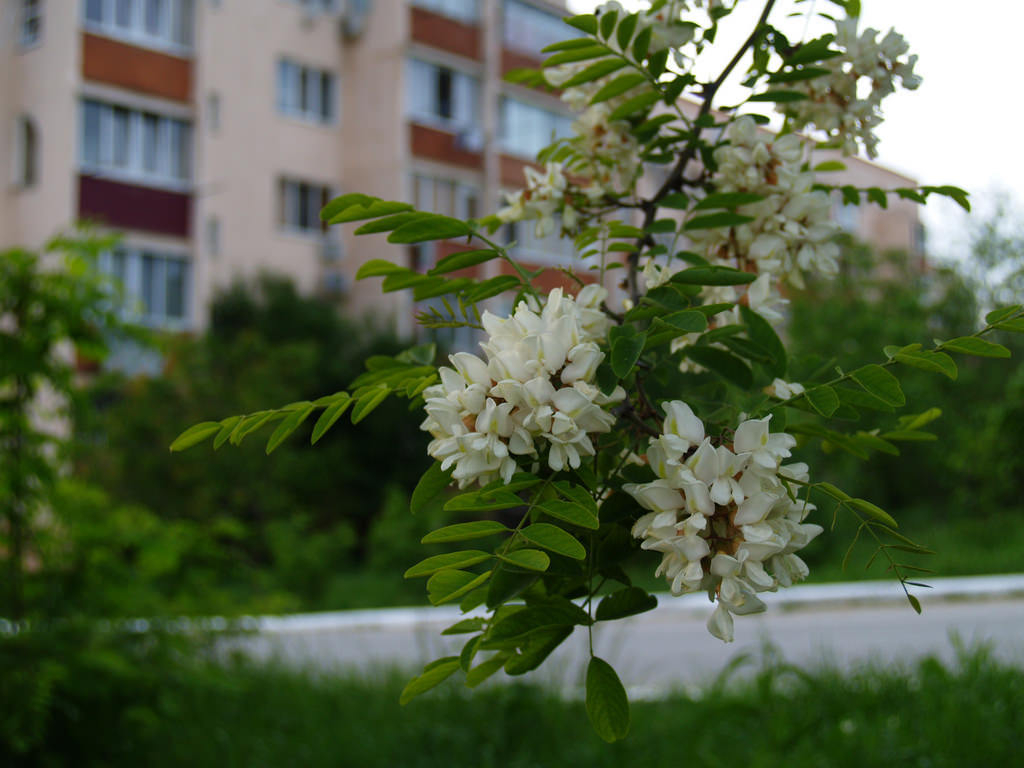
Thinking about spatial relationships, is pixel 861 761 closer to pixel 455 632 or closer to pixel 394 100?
pixel 455 632

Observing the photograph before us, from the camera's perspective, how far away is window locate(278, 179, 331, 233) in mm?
A: 16391

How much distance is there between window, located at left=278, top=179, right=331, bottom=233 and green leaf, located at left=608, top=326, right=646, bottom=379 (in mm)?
15632

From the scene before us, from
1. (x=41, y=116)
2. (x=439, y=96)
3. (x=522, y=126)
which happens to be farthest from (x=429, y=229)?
(x=522, y=126)

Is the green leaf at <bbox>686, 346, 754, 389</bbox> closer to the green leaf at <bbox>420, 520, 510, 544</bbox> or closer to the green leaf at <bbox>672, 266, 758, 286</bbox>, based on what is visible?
the green leaf at <bbox>672, 266, 758, 286</bbox>

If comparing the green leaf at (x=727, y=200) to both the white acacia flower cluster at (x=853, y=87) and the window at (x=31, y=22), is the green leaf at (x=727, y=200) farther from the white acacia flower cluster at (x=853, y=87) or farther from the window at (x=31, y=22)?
the window at (x=31, y=22)

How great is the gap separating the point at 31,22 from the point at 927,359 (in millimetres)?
15837

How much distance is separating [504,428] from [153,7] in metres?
15.6

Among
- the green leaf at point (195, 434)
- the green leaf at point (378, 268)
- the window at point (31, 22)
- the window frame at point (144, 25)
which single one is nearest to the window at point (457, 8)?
the window frame at point (144, 25)

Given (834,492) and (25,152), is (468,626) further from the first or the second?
(25,152)

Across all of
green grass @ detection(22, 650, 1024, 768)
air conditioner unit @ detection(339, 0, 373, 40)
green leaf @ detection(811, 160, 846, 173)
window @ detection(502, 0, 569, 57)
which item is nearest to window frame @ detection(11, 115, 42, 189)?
air conditioner unit @ detection(339, 0, 373, 40)

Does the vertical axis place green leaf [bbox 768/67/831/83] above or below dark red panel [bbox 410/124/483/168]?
below

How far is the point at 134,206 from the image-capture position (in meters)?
14.4

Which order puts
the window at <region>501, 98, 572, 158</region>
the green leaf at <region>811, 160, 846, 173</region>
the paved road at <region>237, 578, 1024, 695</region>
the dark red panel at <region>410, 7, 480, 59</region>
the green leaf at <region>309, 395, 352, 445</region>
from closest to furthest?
the green leaf at <region>309, 395, 352, 445</region>
the green leaf at <region>811, 160, 846, 173</region>
the paved road at <region>237, 578, 1024, 695</region>
the dark red panel at <region>410, 7, 480, 59</region>
the window at <region>501, 98, 572, 158</region>

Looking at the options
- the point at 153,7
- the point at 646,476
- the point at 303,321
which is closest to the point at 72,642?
the point at 646,476
